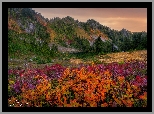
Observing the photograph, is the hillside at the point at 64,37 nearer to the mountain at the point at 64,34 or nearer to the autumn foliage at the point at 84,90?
the mountain at the point at 64,34

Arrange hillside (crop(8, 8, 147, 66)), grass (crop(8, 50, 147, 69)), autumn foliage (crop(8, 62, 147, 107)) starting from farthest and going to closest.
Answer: hillside (crop(8, 8, 147, 66))
grass (crop(8, 50, 147, 69))
autumn foliage (crop(8, 62, 147, 107))

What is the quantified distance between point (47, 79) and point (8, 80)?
3.55 ft

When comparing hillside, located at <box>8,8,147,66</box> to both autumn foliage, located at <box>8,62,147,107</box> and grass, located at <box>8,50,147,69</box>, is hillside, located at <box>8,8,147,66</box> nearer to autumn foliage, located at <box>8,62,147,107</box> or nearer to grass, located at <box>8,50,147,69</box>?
grass, located at <box>8,50,147,69</box>

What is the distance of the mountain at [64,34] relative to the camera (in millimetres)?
11539

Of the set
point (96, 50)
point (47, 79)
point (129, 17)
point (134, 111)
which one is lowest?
point (134, 111)

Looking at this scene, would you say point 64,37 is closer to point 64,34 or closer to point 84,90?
point 64,34

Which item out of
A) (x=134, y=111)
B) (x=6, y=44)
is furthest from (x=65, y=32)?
(x=134, y=111)

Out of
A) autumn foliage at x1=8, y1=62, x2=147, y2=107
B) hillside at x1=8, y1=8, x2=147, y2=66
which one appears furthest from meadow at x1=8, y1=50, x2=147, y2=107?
hillside at x1=8, y1=8, x2=147, y2=66

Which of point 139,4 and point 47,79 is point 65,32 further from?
point 139,4

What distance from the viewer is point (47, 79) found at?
11.5 m

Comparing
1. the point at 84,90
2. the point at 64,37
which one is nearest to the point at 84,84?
the point at 84,90

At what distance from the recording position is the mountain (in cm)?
1154

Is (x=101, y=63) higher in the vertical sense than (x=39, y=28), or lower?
lower

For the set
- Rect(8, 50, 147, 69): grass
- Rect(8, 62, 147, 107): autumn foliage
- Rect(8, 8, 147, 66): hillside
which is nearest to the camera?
Rect(8, 62, 147, 107): autumn foliage
